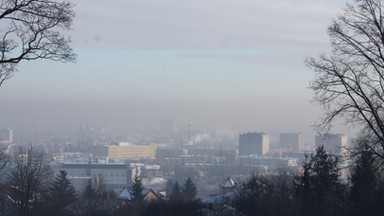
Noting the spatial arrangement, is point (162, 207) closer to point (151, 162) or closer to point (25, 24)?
point (25, 24)

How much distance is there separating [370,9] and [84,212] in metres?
30.6

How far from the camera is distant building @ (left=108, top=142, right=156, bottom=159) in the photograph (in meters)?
170

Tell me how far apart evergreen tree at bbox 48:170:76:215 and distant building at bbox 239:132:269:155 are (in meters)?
103

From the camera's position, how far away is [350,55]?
14.3m

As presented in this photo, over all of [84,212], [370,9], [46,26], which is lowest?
[84,212]

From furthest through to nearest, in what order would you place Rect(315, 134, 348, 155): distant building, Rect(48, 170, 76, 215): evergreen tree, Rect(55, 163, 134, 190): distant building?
1. Rect(55, 163, 134, 190): distant building
2. Rect(48, 170, 76, 215): evergreen tree
3. Rect(315, 134, 348, 155): distant building

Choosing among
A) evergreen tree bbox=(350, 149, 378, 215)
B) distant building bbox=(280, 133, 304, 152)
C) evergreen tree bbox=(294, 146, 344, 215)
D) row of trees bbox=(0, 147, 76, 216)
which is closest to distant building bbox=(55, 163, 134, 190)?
row of trees bbox=(0, 147, 76, 216)

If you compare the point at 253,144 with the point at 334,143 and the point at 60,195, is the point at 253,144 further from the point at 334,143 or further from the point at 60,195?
the point at 334,143

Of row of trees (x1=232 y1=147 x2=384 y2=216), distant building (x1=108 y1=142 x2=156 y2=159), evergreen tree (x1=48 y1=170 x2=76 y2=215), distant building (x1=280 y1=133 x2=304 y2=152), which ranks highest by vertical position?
distant building (x1=280 y1=133 x2=304 y2=152)

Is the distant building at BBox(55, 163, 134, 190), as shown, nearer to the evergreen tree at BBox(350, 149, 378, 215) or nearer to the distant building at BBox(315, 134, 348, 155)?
the distant building at BBox(315, 134, 348, 155)

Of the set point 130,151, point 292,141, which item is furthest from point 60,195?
point 292,141

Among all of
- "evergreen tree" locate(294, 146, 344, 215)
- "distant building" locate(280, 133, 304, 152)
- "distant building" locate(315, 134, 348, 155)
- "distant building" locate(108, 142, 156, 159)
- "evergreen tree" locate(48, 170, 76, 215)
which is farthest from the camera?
"distant building" locate(280, 133, 304, 152)

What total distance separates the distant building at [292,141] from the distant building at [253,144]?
381 inches

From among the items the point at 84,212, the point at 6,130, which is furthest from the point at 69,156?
the point at 84,212
